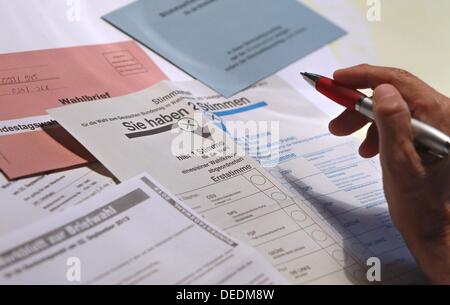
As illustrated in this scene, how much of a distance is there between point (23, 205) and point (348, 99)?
33 cm

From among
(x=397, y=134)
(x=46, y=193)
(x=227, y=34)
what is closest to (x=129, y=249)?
(x=46, y=193)

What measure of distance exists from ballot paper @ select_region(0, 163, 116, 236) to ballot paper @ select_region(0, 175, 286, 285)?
23 millimetres

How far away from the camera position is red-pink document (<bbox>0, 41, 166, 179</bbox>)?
1.96 ft

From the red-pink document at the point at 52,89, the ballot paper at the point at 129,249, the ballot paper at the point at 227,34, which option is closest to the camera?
the ballot paper at the point at 129,249

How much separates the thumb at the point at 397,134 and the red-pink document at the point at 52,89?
283 mm

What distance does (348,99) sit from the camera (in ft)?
2.03

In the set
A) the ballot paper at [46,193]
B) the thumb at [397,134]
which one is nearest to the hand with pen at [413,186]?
the thumb at [397,134]

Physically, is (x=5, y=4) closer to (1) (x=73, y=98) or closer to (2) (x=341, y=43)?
(1) (x=73, y=98)

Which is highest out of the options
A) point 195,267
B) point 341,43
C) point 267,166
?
point 341,43

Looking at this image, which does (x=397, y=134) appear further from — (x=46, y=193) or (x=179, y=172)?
(x=46, y=193)

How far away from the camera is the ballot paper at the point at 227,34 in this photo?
0.78 metres

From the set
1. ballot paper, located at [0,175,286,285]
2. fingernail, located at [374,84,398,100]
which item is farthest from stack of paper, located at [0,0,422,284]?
fingernail, located at [374,84,398,100]

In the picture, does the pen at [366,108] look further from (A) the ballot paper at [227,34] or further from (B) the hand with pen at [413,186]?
(A) the ballot paper at [227,34]

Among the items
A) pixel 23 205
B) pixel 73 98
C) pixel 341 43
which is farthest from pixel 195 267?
pixel 341 43
